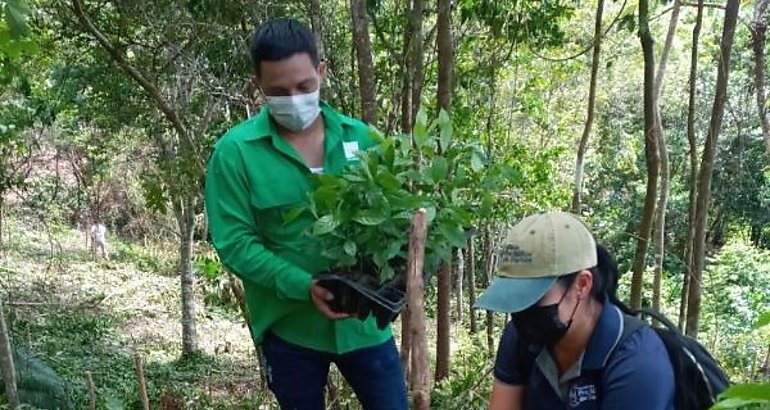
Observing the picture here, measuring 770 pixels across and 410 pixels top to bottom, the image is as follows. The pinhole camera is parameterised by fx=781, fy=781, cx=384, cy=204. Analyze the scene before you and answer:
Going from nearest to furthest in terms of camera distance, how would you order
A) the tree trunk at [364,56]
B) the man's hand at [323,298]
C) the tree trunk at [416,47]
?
the man's hand at [323,298] < the tree trunk at [364,56] < the tree trunk at [416,47]

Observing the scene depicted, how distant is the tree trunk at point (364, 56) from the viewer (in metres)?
3.08

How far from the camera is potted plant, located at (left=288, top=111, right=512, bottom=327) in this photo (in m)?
1.69

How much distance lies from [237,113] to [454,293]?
7679mm

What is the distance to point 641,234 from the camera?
486cm

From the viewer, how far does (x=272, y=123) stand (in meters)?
1.98

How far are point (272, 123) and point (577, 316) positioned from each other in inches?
35.2

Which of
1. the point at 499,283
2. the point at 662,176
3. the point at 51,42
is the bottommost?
the point at 662,176

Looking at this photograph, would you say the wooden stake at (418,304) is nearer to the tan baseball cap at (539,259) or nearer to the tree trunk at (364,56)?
the tan baseball cap at (539,259)

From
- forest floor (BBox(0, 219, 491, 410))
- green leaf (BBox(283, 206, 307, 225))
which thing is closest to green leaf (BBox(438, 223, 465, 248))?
green leaf (BBox(283, 206, 307, 225))

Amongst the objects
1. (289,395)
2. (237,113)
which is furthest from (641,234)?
(289,395)

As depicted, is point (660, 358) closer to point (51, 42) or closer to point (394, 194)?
point (394, 194)

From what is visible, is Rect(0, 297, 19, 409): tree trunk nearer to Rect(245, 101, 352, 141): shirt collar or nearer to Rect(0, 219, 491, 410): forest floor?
Result: Rect(0, 219, 491, 410): forest floor

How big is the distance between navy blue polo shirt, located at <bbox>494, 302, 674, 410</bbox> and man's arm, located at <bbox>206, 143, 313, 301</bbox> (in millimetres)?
532

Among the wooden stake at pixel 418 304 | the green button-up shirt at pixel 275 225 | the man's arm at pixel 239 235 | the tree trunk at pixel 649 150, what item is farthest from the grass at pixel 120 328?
Result: the wooden stake at pixel 418 304
